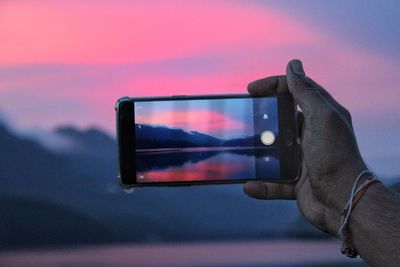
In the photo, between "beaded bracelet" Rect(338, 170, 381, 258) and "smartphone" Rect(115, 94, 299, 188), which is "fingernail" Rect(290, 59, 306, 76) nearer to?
"smartphone" Rect(115, 94, 299, 188)

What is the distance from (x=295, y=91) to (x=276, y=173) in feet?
0.70

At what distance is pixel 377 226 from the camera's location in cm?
204

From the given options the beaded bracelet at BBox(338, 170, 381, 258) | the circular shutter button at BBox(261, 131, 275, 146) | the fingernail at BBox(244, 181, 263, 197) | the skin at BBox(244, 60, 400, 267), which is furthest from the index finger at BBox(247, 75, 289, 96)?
the beaded bracelet at BBox(338, 170, 381, 258)

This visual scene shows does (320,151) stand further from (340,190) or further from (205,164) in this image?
(205,164)

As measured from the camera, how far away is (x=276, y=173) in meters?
2.37

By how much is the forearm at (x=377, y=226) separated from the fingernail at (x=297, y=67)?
1.12 feet

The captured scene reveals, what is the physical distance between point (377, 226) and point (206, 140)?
0.49m

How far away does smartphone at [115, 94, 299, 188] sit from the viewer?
2312 millimetres

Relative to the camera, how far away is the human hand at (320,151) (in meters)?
2.21

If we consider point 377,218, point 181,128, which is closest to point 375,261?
point 377,218

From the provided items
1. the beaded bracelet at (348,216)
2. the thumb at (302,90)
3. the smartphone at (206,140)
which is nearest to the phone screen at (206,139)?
the smartphone at (206,140)

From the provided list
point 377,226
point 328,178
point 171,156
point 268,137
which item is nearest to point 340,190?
point 328,178

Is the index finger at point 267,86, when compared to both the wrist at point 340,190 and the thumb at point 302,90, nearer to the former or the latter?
the thumb at point 302,90

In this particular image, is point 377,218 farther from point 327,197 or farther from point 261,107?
point 261,107
